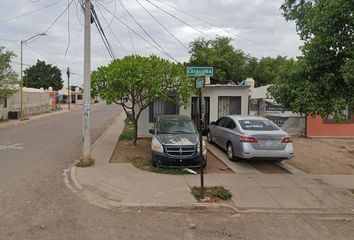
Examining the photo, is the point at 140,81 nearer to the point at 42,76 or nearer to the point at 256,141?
the point at 256,141

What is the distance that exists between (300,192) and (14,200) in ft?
21.0

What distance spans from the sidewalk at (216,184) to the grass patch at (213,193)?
0.13 metres

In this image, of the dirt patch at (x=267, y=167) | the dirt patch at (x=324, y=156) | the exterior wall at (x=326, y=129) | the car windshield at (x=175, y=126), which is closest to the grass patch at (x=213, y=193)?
the dirt patch at (x=267, y=167)

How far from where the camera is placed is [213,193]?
8.53 m

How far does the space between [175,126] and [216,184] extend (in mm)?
3650

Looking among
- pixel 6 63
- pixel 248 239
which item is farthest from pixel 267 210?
pixel 6 63

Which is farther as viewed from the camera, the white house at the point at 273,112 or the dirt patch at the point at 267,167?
the white house at the point at 273,112

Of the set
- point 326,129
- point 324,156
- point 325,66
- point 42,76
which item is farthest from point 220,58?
point 42,76

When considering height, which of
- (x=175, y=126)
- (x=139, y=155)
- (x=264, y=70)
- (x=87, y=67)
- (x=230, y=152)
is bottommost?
(x=139, y=155)

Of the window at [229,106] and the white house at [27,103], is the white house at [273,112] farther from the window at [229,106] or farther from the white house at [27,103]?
the white house at [27,103]

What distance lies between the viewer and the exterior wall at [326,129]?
2089cm

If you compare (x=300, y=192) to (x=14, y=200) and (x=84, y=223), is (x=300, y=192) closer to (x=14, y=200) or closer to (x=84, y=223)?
(x=84, y=223)

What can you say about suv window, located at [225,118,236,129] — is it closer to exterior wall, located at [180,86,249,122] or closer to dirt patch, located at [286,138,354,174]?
dirt patch, located at [286,138,354,174]

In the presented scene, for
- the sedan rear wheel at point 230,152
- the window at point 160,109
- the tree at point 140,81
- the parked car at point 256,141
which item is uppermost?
the tree at point 140,81
